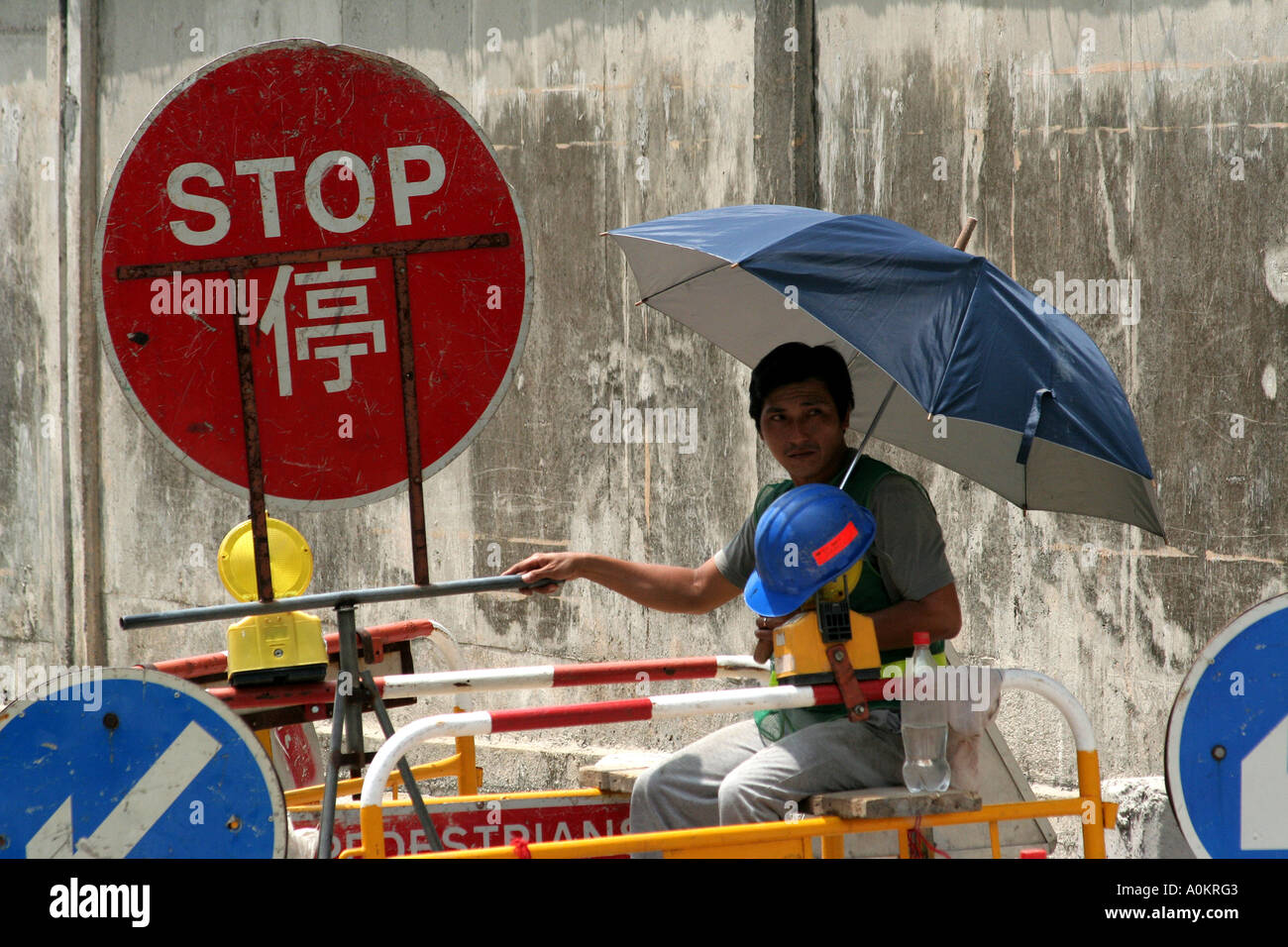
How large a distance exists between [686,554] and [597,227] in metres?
1.45

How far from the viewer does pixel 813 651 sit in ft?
9.68

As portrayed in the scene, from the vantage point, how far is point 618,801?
12.0 feet

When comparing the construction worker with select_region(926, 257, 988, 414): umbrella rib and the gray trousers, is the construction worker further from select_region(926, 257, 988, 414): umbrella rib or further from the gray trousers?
select_region(926, 257, 988, 414): umbrella rib

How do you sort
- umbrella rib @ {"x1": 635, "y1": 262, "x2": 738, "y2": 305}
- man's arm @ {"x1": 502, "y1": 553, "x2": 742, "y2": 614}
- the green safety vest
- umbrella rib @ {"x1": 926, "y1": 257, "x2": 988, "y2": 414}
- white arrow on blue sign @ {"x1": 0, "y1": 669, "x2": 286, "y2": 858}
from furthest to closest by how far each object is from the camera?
umbrella rib @ {"x1": 635, "y1": 262, "x2": 738, "y2": 305}, man's arm @ {"x1": 502, "y1": 553, "x2": 742, "y2": 614}, the green safety vest, umbrella rib @ {"x1": 926, "y1": 257, "x2": 988, "y2": 414}, white arrow on blue sign @ {"x1": 0, "y1": 669, "x2": 286, "y2": 858}

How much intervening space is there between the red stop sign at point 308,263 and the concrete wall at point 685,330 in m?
2.56

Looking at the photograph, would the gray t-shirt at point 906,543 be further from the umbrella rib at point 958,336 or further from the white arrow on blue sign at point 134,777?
the white arrow on blue sign at point 134,777

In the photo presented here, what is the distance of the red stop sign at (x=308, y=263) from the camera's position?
3.04m

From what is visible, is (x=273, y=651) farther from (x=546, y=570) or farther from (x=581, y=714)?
(x=581, y=714)

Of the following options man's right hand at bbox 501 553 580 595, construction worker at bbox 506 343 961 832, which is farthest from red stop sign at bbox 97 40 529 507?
construction worker at bbox 506 343 961 832

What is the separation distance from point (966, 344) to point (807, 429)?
57cm

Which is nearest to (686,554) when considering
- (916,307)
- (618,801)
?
(618,801)

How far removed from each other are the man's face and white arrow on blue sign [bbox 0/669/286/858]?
142 centimetres

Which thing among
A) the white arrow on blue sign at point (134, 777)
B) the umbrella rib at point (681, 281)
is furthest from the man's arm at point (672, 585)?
the white arrow on blue sign at point (134, 777)

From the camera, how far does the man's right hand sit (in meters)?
3.33
